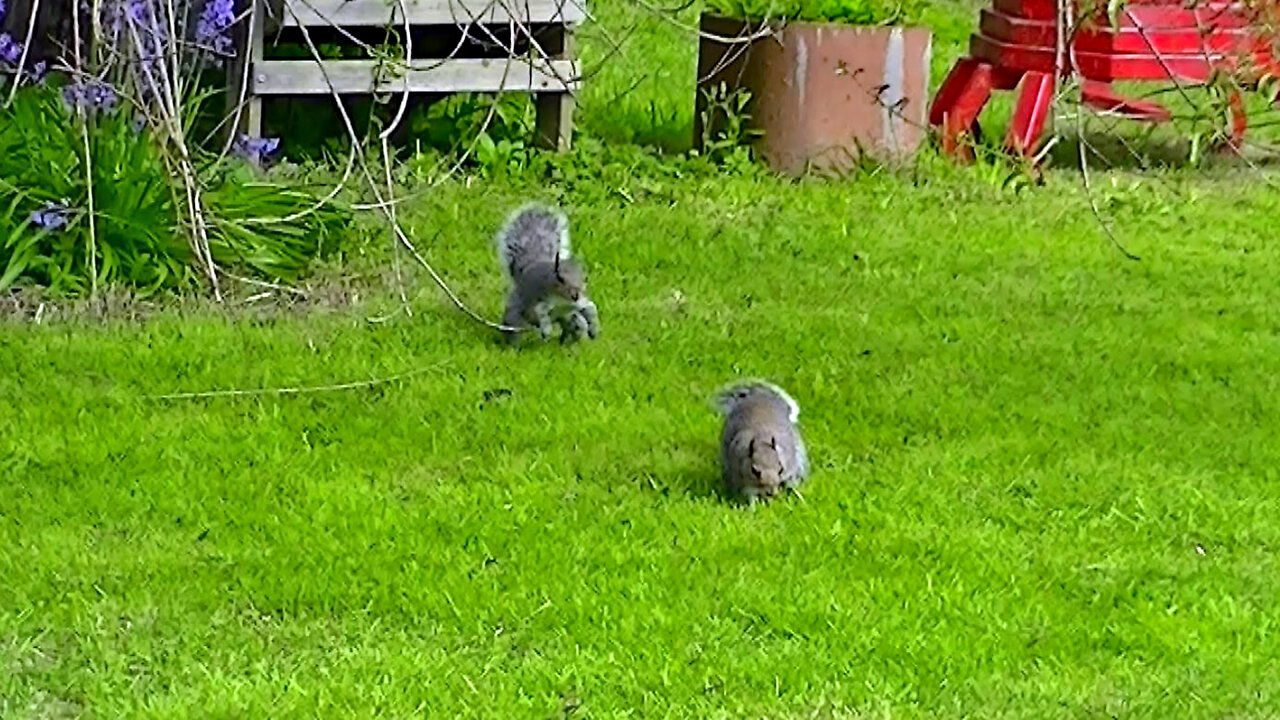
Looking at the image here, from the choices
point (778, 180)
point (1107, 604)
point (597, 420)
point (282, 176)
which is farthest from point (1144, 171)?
point (1107, 604)

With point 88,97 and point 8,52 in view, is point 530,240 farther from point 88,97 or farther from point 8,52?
point 8,52

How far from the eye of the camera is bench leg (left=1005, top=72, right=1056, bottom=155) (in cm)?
867

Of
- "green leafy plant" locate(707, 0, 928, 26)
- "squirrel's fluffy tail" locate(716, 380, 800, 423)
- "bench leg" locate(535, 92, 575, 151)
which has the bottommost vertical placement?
"bench leg" locate(535, 92, 575, 151)

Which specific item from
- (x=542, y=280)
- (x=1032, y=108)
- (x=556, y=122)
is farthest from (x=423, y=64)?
(x=1032, y=108)

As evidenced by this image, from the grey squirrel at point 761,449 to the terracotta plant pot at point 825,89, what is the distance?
3697mm

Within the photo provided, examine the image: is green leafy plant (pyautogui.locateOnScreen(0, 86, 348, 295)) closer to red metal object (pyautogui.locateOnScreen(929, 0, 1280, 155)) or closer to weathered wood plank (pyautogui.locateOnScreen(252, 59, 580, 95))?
weathered wood plank (pyautogui.locateOnScreen(252, 59, 580, 95))

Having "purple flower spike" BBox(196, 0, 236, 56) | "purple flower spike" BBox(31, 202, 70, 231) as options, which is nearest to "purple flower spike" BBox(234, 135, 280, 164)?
"purple flower spike" BBox(196, 0, 236, 56)

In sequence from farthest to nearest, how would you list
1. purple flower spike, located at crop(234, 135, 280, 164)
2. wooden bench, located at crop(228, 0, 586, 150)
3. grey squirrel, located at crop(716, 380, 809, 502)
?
1. wooden bench, located at crop(228, 0, 586, 150)
2. purple flower spike, located at crop(234, 135, 280, 164)
3. grey squirrel, located at crop(716, 380, 809, 502)

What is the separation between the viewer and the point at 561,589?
4.18 meters

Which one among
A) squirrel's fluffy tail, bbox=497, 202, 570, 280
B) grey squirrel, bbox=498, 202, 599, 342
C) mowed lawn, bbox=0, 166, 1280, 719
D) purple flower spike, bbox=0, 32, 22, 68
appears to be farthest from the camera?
purple flower spike, bbox=0, 32, 22, 68

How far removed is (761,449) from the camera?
4.60m

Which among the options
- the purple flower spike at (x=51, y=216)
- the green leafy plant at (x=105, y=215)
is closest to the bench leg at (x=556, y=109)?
the green leafy plant at (x=105, y=215)

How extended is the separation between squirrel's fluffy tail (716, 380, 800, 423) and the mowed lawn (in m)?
0.14

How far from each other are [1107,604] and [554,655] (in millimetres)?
1181
